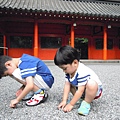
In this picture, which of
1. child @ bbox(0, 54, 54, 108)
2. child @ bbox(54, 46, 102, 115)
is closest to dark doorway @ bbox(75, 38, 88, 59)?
child @ bbox(0, 54, 54, 108)

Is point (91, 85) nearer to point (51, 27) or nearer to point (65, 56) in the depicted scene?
point (65, 56)

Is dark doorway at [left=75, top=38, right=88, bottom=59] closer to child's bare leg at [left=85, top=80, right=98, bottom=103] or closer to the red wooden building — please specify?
the red wooden building

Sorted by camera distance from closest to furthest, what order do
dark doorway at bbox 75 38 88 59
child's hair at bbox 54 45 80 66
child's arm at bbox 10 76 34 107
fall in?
child's hair at bbox 54 45 80 66 < child's arm at bbox 10 76 34 107 < dark doorway at bbox 75 38 88 59

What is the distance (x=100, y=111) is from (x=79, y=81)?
0.31 meters

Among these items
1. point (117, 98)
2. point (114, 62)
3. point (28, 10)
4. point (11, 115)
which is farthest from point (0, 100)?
point (114, 62)

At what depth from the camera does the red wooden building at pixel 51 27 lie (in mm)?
7184

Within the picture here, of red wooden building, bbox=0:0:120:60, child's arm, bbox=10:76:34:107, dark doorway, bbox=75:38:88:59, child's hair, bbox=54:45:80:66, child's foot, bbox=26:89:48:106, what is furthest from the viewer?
dark doorway, bbox=75:38:88:59

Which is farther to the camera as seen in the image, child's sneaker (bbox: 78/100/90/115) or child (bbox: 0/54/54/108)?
child (bbox: 0/54/54/108)

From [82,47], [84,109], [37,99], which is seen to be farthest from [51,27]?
[84,109]

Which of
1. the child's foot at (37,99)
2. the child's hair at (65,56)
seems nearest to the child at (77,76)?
the child's hair at (65,56)

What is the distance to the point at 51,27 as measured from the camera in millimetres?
9000

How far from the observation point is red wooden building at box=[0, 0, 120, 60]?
7.18m

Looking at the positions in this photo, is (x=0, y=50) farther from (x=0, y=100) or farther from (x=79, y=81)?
(x=79, y=81)

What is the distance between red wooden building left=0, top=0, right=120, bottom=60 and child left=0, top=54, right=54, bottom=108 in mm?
5606
